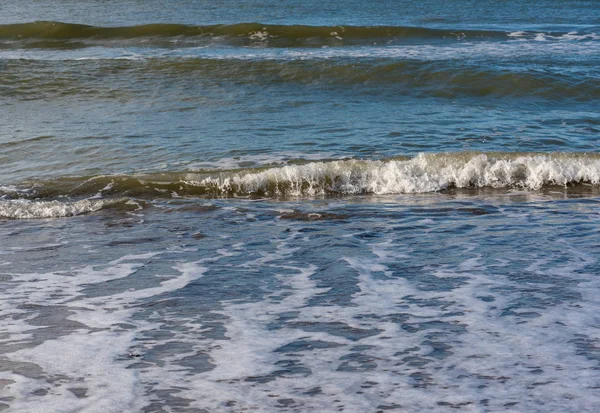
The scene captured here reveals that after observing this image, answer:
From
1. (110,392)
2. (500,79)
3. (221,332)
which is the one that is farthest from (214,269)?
(500,79)

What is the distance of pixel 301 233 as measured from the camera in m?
5.97

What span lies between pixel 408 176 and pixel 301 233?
212cm

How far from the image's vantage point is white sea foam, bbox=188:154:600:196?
7.65 metres

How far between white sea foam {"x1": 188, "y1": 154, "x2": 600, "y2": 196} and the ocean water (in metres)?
0.02

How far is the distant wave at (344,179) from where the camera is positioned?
7.57 meters

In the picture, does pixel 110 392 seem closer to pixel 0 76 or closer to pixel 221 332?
pixel 221 332

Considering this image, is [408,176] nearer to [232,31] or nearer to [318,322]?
[318,322]

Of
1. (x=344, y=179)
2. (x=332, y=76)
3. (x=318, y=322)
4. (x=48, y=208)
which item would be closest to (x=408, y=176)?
(x=344, y=179)

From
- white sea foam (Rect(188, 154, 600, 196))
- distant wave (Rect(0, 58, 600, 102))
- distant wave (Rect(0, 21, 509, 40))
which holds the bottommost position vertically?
white sea foam (Rect(188, 154, 600, 196))

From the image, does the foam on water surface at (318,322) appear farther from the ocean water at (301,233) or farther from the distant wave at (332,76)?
the distant wave at (332,76)

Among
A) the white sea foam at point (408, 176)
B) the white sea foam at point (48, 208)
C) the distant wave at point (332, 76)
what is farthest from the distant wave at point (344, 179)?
the distant wave at point (332, 76)

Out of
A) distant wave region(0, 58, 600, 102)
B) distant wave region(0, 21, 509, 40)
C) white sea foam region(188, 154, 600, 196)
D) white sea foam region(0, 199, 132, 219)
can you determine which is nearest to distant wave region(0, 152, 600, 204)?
white sea foam region(188, 154, 600, 196)

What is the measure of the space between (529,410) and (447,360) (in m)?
0.52

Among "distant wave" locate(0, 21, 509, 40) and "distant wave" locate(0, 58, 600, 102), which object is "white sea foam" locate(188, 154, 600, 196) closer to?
"distant wave" locate(0, 58, 600, 102)
